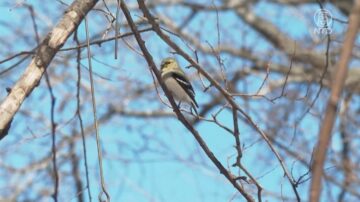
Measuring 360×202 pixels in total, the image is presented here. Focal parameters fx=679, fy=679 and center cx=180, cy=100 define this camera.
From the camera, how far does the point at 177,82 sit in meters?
2.91

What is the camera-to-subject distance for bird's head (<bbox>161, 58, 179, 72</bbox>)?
Answer: 3072 mm

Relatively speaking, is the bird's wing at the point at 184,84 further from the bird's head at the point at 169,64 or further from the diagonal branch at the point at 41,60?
the diagonal branch at the point at 41,60

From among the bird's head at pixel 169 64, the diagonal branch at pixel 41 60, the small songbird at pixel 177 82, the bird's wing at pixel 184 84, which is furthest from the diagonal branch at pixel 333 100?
the bird's head at pixel 169 64

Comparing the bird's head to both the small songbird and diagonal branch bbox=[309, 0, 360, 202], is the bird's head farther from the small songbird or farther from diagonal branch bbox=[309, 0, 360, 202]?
diagonal branch bbox=[309, 0, 360, 202]

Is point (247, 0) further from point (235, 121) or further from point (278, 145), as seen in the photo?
point (235, 121)

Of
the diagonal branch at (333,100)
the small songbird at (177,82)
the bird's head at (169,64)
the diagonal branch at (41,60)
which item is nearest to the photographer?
the diagonal branch at (333,100)

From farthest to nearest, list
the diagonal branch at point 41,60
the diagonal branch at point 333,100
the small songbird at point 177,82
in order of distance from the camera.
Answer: the small songbird at point 177,82 < the diagonal branch at point 41,60 < the diagonal branch at point 333,100

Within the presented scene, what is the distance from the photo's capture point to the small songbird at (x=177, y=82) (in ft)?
9.14

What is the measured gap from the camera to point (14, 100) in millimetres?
1712

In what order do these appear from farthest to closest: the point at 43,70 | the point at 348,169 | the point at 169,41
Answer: the point at 348,169 < the point at 43,70 < the point at 169,41

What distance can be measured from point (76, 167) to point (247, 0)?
4744mm

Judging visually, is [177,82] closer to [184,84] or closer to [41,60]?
[184,84]

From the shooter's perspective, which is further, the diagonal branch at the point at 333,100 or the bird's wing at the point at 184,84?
the bird's wing at the point at 184,84

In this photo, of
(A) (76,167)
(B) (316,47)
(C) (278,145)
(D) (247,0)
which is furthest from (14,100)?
(D) (247,0)
